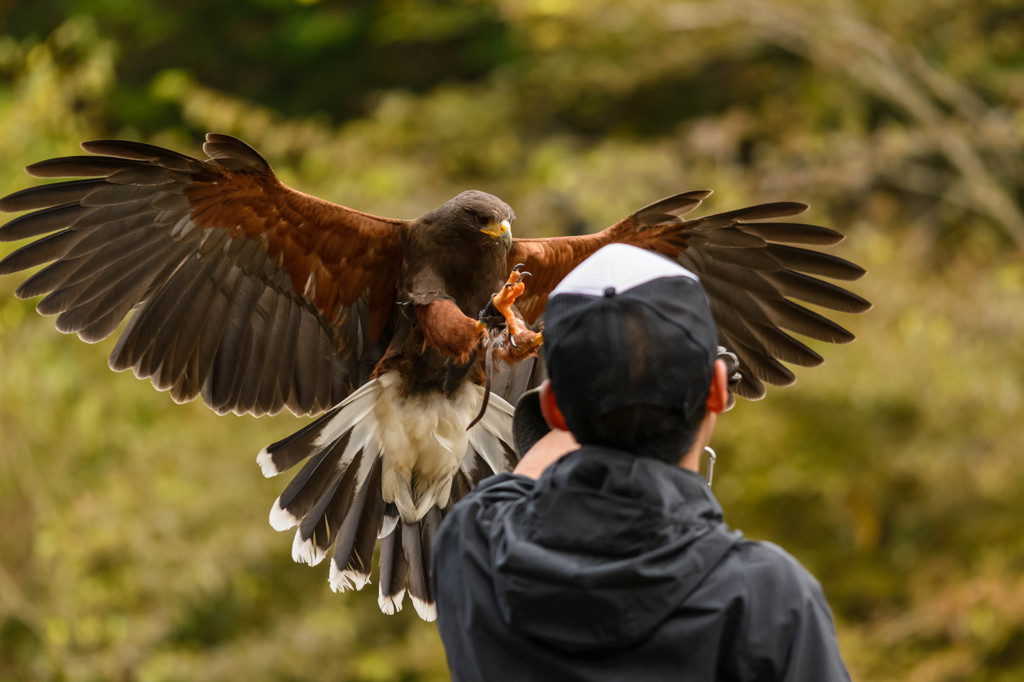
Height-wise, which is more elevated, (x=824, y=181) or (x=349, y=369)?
(x=824, y=181)

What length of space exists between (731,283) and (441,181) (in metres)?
5.17

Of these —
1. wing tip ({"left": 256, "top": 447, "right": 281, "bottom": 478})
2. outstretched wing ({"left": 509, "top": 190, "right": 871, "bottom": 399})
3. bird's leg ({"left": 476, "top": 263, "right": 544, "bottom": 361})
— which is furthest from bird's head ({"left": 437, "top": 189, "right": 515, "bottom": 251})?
wing tip ({"left": 256, "top": 447, "right": 281, "bottom": 478})

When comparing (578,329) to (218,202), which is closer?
(578,329)

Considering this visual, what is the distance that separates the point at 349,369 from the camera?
12.5 ft

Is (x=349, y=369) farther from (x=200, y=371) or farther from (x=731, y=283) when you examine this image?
(x=731, y=283)

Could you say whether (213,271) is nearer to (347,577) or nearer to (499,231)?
(499,231)

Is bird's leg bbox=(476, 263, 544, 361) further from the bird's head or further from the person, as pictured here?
the person

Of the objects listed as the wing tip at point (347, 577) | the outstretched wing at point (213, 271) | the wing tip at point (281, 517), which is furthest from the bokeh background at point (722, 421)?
the wing tip at point (347, 577)

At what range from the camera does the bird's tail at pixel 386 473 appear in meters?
3.56

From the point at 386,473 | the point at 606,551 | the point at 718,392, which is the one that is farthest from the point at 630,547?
the point at 386,473

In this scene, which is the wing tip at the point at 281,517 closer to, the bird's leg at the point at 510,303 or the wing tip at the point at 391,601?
the wing tip at the point at 391,601

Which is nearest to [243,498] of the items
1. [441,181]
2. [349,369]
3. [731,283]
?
[441,181]

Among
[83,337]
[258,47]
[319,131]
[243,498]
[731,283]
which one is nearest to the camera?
[83,337]

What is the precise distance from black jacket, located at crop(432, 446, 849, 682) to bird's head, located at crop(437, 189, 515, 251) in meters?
1.87
